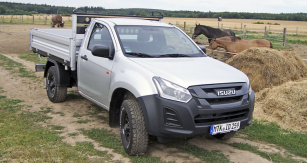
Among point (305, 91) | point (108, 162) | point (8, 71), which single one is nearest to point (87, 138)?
point (108, 162)

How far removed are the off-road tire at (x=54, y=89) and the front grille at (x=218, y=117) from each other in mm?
3836

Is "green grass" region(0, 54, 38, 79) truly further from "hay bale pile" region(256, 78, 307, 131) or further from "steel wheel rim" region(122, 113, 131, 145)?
"hay bale pile" region(256, 78, 307, 131)

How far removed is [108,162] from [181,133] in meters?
1.00

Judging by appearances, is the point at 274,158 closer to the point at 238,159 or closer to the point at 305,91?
the point at 238,159

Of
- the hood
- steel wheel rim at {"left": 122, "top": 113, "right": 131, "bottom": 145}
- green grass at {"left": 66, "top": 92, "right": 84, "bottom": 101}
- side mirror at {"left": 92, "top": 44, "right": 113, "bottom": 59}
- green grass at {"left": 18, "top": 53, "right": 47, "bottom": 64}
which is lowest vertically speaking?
green grass at {"left": 66, "top": 92, "right": 84, "bottom": 101}

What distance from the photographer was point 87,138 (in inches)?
196

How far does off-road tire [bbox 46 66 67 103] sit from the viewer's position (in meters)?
6.85

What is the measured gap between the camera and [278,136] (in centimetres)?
514

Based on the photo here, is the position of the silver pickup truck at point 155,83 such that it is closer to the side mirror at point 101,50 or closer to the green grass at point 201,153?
the side mirror at point 101,50

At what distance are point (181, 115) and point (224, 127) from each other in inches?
24.5

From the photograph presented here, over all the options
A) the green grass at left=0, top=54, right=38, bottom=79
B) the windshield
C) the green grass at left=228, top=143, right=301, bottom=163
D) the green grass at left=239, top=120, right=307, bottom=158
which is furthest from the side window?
the green grass at left=0, top=54, right=38, bottom=79

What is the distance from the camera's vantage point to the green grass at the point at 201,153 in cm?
425

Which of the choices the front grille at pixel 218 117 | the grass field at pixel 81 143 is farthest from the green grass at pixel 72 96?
the front grille at pixel 218 117

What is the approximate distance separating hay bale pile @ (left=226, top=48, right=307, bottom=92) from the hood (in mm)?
3072
